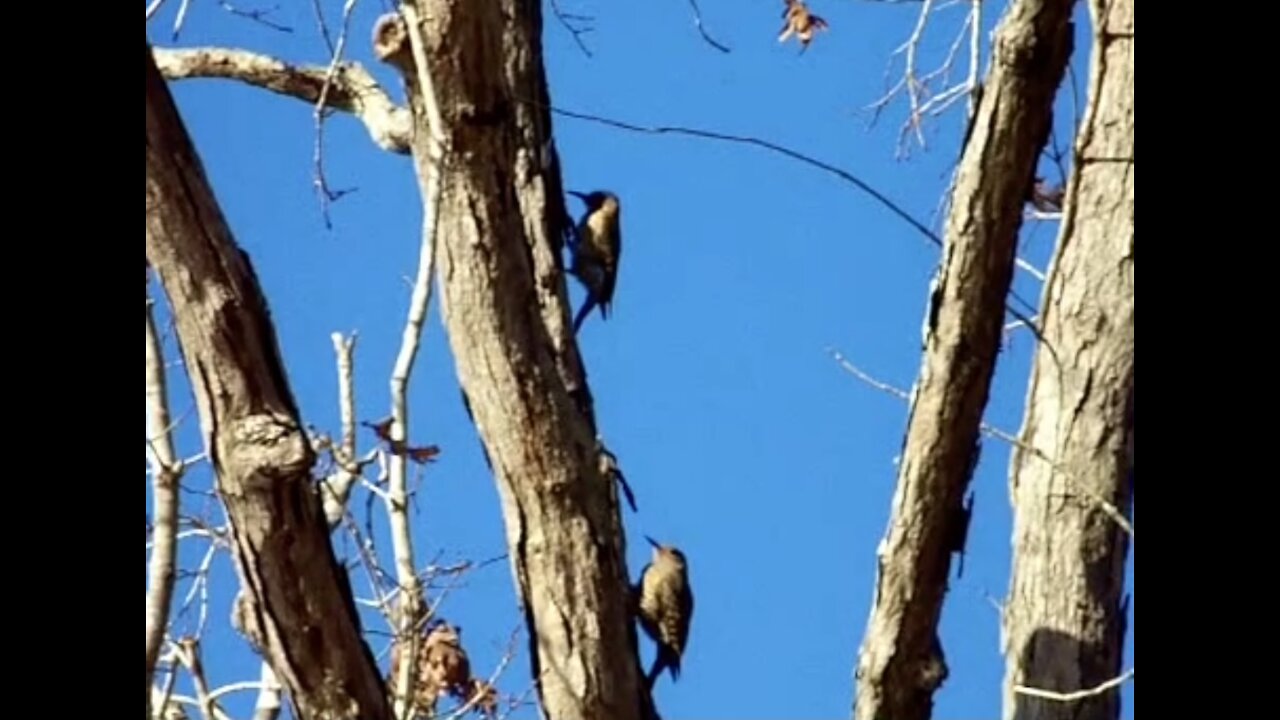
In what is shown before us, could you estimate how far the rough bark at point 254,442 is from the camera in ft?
5.93

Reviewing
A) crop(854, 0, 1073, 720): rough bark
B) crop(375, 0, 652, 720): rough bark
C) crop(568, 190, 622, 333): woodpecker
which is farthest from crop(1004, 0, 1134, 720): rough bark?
crop(568, 190, 622, 333): woodpecker

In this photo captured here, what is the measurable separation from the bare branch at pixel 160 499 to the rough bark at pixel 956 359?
0.82 m

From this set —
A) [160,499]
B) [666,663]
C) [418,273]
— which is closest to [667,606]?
[666,663]

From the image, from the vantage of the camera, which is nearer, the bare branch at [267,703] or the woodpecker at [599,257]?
the bare branch at [267,703]

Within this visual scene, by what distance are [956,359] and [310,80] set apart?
5.30 feet

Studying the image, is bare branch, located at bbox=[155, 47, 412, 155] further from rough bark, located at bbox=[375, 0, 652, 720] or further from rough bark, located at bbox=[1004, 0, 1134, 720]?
rough bark, located at bbox=[1004, 0, 1134, 720]

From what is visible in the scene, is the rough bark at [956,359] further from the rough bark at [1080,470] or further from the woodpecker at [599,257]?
the woodpecker at [599,257]

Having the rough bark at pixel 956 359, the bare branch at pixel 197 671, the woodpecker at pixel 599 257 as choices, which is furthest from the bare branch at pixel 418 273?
the woodpecker at pixel 599 257

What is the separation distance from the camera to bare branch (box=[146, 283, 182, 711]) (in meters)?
1.87

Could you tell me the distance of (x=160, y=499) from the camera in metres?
1.99

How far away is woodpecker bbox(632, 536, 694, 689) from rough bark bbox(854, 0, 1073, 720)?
2.67 feet
